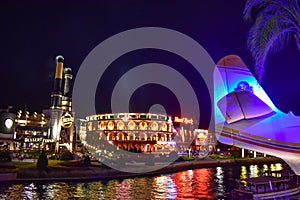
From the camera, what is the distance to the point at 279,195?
1820cm

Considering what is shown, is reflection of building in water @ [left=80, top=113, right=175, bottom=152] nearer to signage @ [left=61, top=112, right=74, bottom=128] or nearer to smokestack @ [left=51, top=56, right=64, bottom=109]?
signage @ [left=61, top=112, right=74, bottom=128]

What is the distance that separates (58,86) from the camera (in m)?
103

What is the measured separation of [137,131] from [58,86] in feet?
113

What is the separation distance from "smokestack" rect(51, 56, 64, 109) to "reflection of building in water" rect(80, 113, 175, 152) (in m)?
17.5

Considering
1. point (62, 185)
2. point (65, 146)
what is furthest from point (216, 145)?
point (62, 185)

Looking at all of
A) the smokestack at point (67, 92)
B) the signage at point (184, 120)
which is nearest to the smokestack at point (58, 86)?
the smokestack at point (67, 92)

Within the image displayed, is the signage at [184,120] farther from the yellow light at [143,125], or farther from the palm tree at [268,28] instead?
the palm tree at [268,28]

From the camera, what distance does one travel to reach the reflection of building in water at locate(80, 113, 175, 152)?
91562 millimetres

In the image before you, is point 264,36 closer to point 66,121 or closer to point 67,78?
point 66,121

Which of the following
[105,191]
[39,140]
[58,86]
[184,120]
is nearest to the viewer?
[105,191]

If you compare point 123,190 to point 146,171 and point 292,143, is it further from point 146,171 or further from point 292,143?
point 292,143

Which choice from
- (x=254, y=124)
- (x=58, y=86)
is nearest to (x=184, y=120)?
(x=58, y=86)

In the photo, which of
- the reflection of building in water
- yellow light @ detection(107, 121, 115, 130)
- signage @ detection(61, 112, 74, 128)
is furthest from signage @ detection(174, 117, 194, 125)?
signage @ detection(61, 112, 74, 128)

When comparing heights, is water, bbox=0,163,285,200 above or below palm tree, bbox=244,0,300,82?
below
